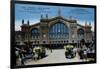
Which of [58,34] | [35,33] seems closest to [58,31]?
[58,34]

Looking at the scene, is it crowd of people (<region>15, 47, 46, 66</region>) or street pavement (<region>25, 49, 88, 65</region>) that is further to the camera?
street pavement (<region>25, 49, 88, 65</region>)

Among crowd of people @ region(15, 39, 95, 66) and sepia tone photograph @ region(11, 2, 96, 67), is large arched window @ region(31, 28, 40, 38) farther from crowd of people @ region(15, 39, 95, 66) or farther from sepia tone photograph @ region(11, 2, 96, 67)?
crowd of people @ region(15, 39, 95, 66)

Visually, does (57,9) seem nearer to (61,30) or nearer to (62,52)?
(61,30)

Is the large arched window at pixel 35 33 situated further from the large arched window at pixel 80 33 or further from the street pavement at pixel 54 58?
the large arched window at pixel 80 33

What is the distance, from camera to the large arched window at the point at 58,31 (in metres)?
2.22

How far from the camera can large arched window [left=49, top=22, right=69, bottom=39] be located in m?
2.22

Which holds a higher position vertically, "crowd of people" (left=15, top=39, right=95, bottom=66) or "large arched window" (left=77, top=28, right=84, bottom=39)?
"large arched window" (left=77, top=28, right=84, bottom=39)

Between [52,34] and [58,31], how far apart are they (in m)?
0.08

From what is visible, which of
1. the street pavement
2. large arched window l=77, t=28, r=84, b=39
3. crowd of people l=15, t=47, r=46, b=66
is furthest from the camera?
large arched window l=77, t=28, r=84, b=39

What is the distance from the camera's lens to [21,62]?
6.81 ft

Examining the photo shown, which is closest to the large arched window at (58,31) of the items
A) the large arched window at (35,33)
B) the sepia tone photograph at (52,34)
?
the sepia tone photograph at (52,34)

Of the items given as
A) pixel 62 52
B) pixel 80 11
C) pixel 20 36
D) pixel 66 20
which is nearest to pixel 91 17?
pixel 80 11

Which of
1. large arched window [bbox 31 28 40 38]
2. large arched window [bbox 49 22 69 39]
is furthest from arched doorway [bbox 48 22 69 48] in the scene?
large arched window [bbox 31 28 40 38]

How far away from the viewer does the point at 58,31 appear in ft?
7.35
